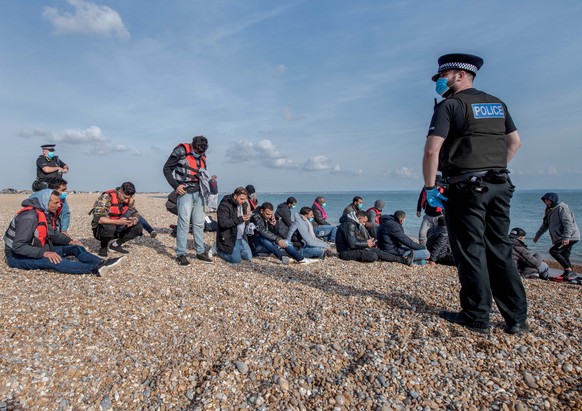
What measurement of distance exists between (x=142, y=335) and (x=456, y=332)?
3.48 metres

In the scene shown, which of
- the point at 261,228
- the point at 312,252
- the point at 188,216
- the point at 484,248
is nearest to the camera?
the point at 484,248

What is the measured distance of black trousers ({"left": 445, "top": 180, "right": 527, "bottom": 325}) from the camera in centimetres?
369

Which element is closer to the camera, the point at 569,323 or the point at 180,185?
the point at 569,323

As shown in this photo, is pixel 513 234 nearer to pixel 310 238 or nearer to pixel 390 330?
pixel 310 238

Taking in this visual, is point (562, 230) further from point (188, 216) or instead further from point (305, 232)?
point (188, 216)

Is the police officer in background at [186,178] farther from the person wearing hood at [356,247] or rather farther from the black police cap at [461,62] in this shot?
the black police cap at [461,62]

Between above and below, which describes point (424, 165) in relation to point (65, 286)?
above

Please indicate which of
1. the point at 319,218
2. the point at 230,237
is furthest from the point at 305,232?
the point at 319,218

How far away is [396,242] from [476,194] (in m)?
6.11

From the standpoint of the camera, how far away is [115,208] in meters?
8.30

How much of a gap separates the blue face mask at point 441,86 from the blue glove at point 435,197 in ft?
3.72

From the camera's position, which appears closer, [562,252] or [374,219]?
[562,252]

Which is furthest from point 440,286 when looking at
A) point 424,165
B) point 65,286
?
point 65,286

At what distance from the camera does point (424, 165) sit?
3.79m
